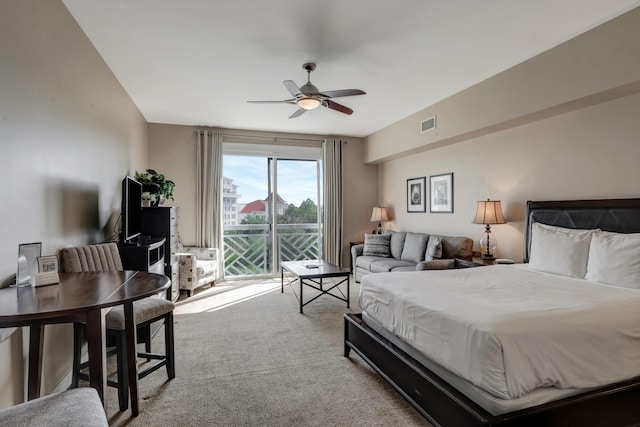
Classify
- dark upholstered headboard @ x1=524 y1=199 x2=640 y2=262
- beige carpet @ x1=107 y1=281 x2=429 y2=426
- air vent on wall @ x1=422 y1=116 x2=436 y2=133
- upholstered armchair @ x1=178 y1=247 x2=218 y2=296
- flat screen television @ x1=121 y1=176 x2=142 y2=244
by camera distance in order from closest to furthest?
beige carpet @ x1=107 y1=281 x2=429 y2=426, dark upholstered headboard @ x1=524 y1=199 x2=640 y2=262, flat screen television @ x1=121 y1=176 x2=142 y2=244, air vent on wall @ x1=422 y1=116 x2=436 y2=133, upholstered armchair @ x1=178 y1=247 x2=218 y2=296

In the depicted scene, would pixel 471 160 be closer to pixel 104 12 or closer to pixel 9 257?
pixel 104 12

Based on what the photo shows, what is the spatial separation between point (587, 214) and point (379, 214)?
11.5ft

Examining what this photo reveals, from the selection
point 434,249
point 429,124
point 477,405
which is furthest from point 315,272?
point 477,405

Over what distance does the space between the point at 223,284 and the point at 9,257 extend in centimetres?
401

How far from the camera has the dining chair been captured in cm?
209

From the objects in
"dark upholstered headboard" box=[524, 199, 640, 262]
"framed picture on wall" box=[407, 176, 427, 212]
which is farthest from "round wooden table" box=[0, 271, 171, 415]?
"framed picture on wall" box=[407, 176, 427, 212]

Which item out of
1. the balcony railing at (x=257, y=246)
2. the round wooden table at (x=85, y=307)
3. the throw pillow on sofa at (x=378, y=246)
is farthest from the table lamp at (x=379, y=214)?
the round wooden table at (x=85, y=307)

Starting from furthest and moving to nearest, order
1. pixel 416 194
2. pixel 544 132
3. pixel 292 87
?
pixel 416 194
pixel 544 132
pixel 292 87

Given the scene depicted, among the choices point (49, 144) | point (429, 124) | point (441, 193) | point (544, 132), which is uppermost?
point (429, 124)

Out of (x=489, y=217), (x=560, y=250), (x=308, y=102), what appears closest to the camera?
(x=560, y=250)

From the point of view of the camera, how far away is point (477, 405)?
5.18 ft

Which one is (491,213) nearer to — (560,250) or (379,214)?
(560,250)

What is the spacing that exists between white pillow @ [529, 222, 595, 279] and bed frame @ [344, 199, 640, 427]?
0.25 meters

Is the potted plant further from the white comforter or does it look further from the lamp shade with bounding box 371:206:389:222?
the lamp shade with bounding box 371:206:389:222
